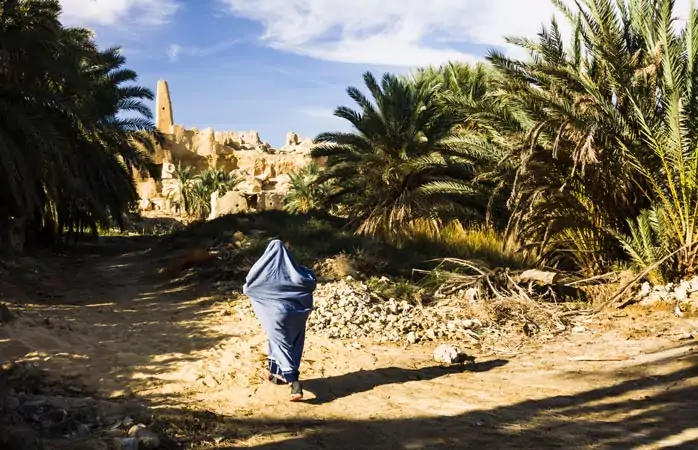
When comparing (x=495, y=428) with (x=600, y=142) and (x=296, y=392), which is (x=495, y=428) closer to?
(x=296, y=392)

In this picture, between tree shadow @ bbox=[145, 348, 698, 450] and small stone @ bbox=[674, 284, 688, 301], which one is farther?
small stone @ bbox=[674, 284, 688, 301]

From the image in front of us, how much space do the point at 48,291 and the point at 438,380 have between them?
7.46m

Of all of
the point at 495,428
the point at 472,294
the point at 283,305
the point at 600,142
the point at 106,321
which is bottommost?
the point at 495,428

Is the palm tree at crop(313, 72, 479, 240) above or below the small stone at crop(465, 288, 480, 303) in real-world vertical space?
above

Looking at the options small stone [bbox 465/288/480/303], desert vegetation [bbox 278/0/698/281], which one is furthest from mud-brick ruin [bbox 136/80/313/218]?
small stone [bbox 465/288/480/303]

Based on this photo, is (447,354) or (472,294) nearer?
(447,354)

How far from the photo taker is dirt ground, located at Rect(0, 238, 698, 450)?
5012mm

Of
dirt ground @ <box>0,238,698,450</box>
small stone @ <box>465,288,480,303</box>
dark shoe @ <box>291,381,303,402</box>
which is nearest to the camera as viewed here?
dirt ground @ <box>0,238,698,450</box>

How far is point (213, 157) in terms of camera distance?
5872 centimetres

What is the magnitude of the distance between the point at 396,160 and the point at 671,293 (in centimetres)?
809

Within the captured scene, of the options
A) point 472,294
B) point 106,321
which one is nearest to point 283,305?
point 106,321

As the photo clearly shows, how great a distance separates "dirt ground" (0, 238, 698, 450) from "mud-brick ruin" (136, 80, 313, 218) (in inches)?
1462

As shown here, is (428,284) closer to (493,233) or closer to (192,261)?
(493,233)

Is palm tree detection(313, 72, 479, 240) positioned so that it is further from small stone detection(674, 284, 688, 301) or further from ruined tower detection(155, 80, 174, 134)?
ruined tower detection(155, 80, 174, 134)
